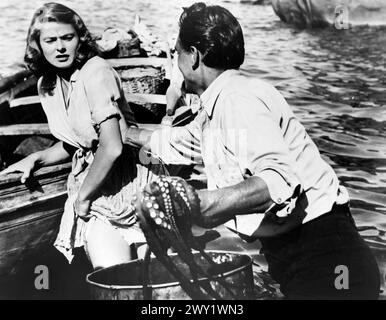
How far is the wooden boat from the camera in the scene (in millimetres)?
2061

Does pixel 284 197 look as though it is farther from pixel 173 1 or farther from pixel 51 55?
pixel 173 1

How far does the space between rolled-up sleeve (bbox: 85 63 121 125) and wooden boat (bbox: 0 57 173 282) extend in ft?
1.23

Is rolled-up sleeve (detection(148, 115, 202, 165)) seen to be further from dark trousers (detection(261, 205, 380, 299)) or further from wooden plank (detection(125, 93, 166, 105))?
wooden plank (detection(125, 93, 166, 105))

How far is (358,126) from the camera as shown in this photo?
7.77ft

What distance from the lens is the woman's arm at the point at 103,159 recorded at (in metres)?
1.80

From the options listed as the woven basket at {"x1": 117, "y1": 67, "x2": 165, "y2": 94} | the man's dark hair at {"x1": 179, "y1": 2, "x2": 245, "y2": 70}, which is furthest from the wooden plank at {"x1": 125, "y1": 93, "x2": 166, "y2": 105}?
the man's dark hair at {"x1": 179, "y1": 2, "x2": 245, "y2": 70}

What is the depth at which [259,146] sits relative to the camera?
1.36 m

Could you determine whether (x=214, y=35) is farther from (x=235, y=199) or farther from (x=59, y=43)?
(x=59, y=43)

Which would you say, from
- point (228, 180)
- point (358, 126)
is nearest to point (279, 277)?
point (228, 180)

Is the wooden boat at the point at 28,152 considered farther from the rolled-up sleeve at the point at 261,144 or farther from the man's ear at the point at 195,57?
the rolled-up sleeve at the point at 261,144

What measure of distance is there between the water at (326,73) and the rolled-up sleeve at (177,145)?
0.69 m

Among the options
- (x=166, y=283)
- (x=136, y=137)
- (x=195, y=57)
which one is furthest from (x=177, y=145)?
(x=166, y=283)

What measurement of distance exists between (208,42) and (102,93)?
461 millimetres

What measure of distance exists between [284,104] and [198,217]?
0.43 meters
